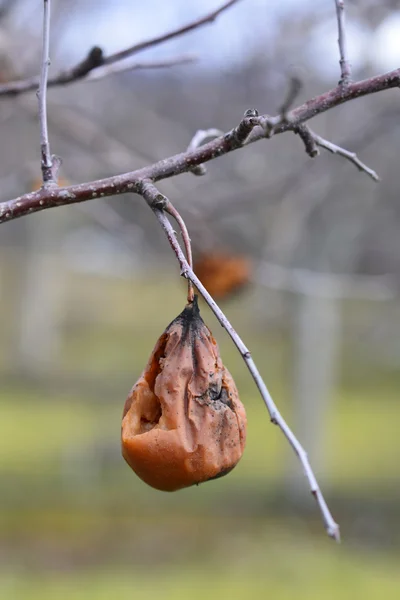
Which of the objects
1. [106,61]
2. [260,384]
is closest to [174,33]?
[106,61]

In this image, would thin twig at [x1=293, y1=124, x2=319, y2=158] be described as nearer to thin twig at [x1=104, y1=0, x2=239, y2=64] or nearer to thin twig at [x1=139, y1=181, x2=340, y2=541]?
thin twig at [x1=139, y1=181, x2=340, y2=541]

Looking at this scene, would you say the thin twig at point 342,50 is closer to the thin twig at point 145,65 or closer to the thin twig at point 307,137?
the thin twig at point 307,137

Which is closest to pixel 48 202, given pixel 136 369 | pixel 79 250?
pixel 136 369

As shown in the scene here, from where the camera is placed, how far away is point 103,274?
19031mm

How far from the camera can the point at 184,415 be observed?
118 cm

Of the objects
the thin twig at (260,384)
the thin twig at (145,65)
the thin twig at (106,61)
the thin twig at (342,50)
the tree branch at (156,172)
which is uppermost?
the thin twig at (145,65)

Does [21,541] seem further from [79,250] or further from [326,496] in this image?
[79,250]

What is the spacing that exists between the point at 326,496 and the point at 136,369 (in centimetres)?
610

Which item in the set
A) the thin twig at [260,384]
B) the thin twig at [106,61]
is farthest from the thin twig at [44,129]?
the thin twig at [106,61]

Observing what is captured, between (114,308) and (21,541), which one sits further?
(114,308)

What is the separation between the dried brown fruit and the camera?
1146mm

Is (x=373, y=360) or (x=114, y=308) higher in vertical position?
(x=114, y=308)

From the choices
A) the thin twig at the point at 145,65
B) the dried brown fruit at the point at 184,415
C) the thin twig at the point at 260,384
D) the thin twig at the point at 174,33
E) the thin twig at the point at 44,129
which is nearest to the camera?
the thin twig at the point at 260,384

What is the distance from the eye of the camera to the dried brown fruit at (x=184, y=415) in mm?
1146
